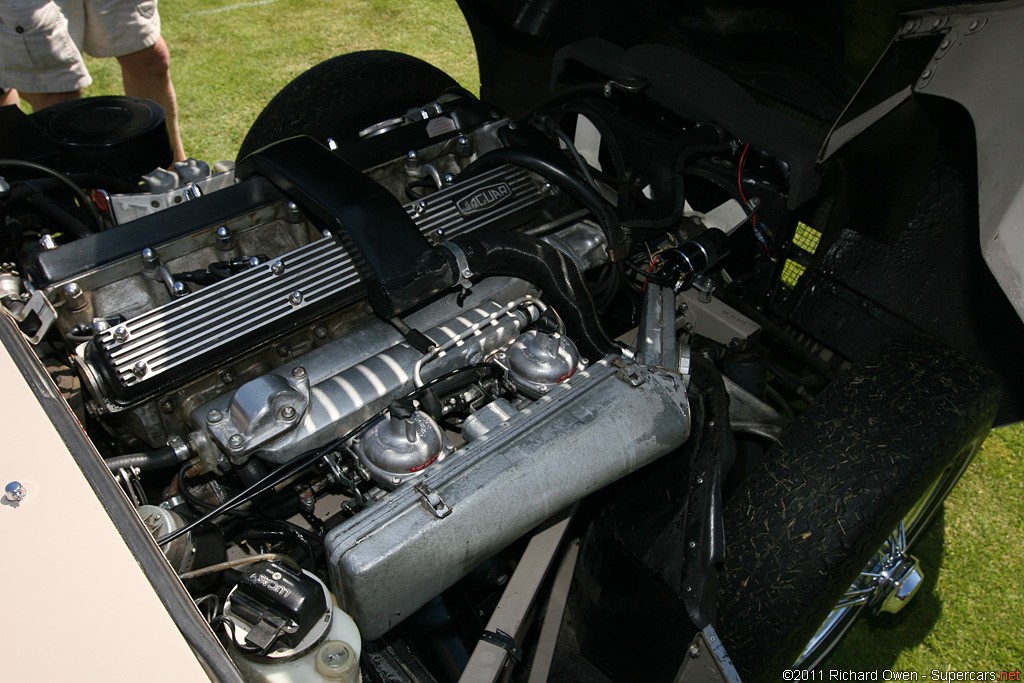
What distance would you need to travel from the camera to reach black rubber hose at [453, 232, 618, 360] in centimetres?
186

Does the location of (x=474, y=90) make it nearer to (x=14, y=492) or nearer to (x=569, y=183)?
(x=569, y=183)

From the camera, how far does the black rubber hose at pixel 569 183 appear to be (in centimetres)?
199

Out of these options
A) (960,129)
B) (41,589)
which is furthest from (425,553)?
(960,129)

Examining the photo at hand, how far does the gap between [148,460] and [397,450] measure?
47 cm

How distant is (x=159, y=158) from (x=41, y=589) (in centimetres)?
146

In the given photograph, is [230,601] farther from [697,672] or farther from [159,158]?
[159,158]

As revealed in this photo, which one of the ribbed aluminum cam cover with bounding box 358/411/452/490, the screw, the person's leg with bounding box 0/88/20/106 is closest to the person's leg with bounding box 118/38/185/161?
the person's leg with bounding box 0/88/20/106

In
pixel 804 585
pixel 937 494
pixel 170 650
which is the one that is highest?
pixel 170 650

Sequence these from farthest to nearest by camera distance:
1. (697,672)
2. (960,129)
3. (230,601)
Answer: (960,129)
(697,672)
(230,601)

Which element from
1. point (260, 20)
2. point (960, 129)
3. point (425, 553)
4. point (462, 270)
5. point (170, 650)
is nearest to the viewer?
point (170, 650)

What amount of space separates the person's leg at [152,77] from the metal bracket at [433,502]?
2855 millimetres

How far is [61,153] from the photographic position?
7.11 feet

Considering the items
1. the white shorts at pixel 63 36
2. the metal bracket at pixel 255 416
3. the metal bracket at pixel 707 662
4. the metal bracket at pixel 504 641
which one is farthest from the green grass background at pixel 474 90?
the metal bracket at pixel 255 416

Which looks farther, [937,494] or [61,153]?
[937,494]
